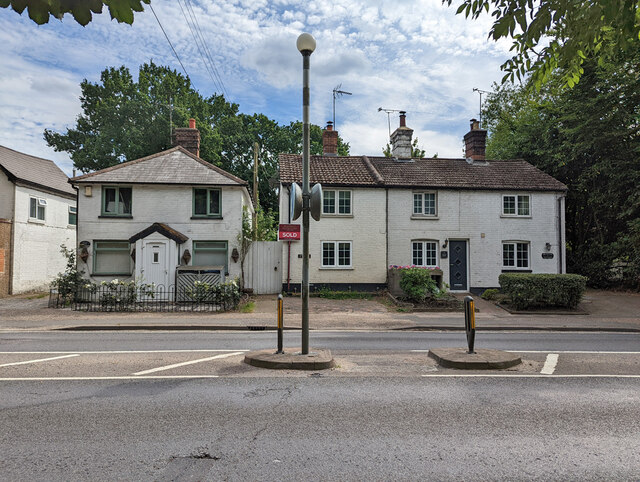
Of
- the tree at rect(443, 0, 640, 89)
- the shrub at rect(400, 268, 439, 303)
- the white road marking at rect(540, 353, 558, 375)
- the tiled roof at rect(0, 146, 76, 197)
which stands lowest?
the white road marking at rect(540, 353, 558, 375)

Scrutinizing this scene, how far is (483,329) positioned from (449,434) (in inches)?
389

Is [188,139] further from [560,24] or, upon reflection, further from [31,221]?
[560,24]

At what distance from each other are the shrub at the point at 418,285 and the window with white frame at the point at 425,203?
527 cm

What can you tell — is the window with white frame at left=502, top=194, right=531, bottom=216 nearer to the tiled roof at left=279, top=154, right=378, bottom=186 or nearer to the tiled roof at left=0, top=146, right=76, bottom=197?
the tiled roof at left=279, top=154, right=378, bottom=186

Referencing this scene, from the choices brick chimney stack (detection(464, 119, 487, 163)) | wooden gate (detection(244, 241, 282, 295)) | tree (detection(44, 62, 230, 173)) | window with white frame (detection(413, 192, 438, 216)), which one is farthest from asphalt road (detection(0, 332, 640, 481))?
tree (detection(44, 62, 230, 173))

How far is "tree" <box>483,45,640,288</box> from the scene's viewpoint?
2205 cm

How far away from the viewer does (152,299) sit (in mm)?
18984

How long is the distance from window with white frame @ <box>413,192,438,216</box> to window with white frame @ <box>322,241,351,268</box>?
4.07 metres

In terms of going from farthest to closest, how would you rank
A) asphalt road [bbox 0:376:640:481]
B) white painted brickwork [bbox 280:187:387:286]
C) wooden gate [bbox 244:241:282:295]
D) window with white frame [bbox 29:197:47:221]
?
window with white frame [bbox 29:197:47:221] → white painted brickwork [bbox 280:187:387:286] → wooden gate [bbox 244:241:282:295] → asphalt road [bbox 0:376:640:481]

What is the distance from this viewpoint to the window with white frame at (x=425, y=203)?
23812 mm

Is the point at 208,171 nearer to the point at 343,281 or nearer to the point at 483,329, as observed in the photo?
the point at 343,281

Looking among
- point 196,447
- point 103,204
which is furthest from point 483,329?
point 103,204

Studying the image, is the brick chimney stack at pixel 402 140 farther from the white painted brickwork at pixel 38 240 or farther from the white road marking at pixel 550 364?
the white painted brickwork at pixel 38 240

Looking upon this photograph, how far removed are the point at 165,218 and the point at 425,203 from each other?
1286cm
